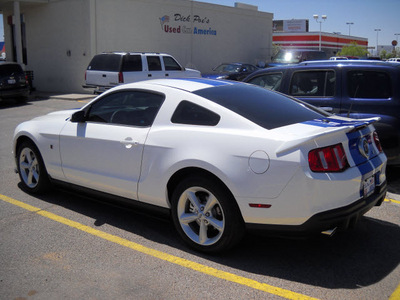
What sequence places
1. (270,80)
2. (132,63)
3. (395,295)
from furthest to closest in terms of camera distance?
(132,63), (270,80), (395,295)

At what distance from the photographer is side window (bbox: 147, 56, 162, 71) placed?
17.3 meters

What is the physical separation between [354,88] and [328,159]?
128 inches

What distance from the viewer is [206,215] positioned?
159 inches

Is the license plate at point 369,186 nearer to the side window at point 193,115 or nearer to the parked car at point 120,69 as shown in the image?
the side window at point 193,115

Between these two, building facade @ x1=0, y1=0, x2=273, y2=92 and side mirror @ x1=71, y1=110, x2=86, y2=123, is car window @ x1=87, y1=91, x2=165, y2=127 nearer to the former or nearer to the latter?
side mirror @ x1=71, y1=110, x2=86, y2=123

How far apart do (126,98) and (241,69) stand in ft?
60.6

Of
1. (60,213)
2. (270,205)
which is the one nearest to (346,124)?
(270,205)

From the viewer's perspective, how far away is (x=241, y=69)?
22.9 m

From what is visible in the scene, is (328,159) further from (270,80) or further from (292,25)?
(292,25)

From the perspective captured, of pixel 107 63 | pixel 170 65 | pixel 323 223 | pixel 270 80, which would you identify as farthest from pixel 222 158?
pixel 170 65

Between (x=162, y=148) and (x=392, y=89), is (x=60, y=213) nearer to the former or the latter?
(x=162, y=148)

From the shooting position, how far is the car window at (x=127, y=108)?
183 inches

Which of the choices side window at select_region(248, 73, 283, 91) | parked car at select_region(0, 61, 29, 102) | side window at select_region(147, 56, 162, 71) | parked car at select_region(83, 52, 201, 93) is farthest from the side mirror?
parked car at select_region(0, 61, 29, 102)

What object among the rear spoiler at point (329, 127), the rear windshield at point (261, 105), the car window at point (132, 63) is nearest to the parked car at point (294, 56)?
the car window at point (132, 63)
